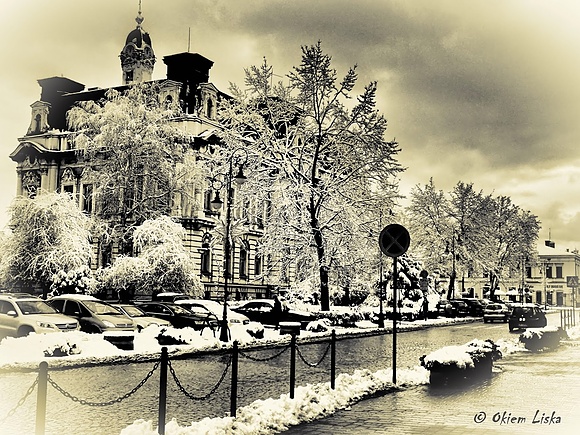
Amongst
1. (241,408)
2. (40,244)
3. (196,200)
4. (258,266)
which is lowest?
(241,408)

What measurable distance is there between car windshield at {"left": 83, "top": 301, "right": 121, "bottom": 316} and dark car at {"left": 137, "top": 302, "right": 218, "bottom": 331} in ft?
9.71

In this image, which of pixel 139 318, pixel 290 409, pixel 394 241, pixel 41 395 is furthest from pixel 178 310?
pixel 41 395

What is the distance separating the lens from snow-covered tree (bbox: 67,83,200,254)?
36.8 meters

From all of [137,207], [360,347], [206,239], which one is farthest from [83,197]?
[360,347]

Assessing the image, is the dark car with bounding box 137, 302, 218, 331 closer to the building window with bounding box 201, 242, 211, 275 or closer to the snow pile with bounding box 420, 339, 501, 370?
the building window with bounding box 201, 242, 211, 275

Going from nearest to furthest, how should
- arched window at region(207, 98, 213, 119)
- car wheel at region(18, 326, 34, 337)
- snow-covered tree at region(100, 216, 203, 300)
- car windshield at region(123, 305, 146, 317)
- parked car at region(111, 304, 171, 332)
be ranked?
car wheel at region(18, 326, 34, 337) < parked car at region(111, 304, 171, 332) < car windshield at region(123, 305, 146, 317) < snow-covered tree at region(100, 216, 203, 300) < arched window at region(207, 98, 213, 119)

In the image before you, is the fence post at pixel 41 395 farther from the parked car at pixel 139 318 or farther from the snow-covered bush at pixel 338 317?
the snow-covered bush at pixel 338 317

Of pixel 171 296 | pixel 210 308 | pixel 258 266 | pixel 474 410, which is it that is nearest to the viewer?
pixel 474 410

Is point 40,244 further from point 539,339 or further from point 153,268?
point 539,339

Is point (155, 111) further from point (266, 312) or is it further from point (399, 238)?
point (399, 238)

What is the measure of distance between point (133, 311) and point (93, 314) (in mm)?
3236

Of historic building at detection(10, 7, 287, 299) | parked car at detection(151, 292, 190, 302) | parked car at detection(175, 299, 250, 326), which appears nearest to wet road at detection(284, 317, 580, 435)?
parked car at detection(175, 299, 250, 326)

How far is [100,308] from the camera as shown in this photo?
2302 centimetres

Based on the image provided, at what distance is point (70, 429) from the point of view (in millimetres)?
8703
